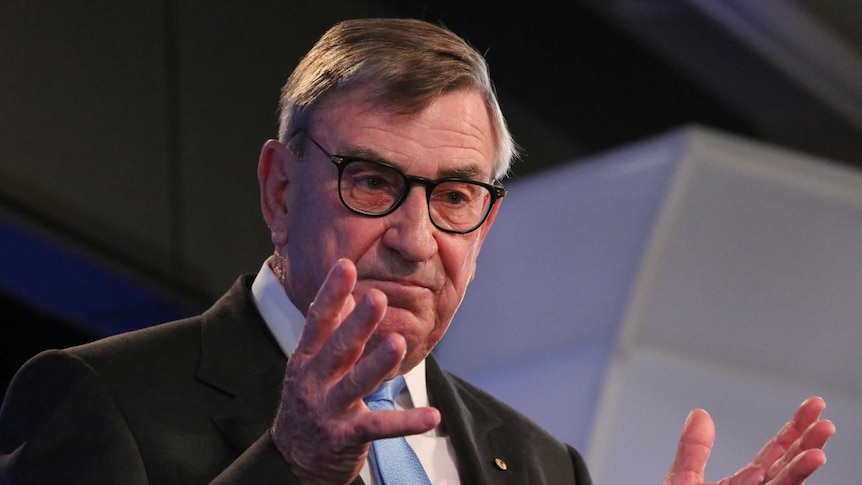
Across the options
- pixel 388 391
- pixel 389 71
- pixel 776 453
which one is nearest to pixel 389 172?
pixel 389 71

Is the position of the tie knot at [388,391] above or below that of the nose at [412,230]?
below

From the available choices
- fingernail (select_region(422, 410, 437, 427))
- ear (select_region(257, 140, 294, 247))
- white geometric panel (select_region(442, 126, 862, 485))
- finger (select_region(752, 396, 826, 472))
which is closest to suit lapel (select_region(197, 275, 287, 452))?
ear (select_region(257, 140, 294, 247))

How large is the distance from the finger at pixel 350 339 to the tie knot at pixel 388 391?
33 centimetres

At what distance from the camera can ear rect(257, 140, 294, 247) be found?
5.77 feet

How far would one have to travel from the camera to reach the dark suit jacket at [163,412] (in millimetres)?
1504

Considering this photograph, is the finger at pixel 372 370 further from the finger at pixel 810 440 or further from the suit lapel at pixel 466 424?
the finger at pixel 810 440

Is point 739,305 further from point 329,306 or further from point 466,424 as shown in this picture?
point 329,306

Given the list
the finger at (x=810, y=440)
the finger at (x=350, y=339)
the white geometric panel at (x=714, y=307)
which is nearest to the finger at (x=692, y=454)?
the finger at (x=810, y=440)

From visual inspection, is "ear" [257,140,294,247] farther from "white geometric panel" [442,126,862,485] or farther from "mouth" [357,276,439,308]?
"white geometric panel" [442,126,862,485]

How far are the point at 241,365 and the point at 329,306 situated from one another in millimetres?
403

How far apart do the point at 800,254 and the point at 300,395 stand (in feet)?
7.49

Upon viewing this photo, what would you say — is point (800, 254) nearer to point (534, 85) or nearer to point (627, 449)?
point (627, 449)

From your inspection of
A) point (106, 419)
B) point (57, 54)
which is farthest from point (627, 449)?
point (106, 419)

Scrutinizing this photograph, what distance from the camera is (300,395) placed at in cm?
134
